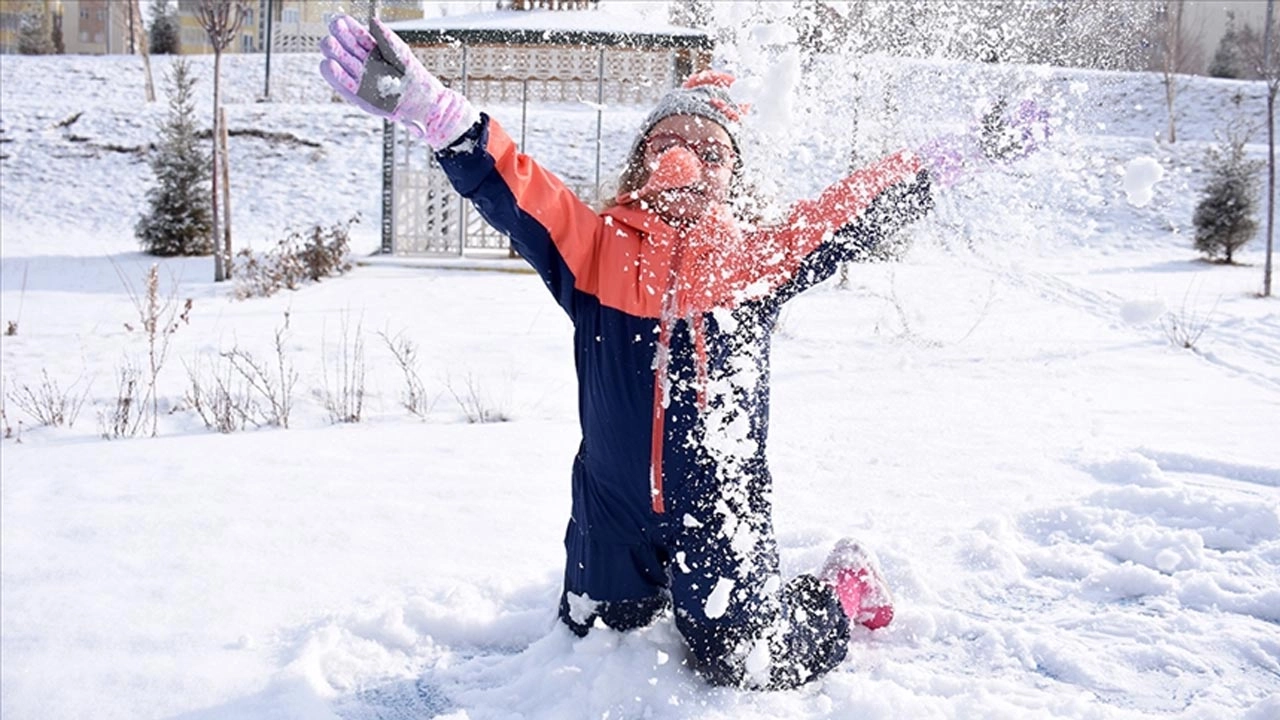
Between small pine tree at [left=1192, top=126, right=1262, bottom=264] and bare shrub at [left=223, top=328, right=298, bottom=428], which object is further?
small pine tree at [left=1192, top=126, right=1262, bottom=264]

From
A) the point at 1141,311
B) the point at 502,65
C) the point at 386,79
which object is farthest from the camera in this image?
the point at 502,65

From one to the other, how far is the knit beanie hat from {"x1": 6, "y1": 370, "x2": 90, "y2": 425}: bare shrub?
11.2 feet

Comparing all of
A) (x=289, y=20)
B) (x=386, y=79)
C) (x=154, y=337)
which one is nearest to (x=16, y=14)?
(x=289, y=20)

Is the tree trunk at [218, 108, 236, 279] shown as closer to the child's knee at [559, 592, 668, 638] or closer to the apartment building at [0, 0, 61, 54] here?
the child's knee at [559, 592, 668, 638]

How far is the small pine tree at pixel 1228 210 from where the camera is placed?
12508 millimetres

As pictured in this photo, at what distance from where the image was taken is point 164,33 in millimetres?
32094

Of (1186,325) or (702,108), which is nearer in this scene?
(702,108)

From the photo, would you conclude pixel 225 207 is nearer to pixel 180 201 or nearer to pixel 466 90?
pixel 180 201

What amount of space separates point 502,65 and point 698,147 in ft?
34.0

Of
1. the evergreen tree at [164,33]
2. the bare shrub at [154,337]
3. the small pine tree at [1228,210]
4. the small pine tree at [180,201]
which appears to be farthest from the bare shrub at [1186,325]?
the evergreen tree at [164,33]

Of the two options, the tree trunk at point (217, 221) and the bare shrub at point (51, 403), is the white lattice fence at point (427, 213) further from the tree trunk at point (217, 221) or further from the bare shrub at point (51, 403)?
the bare shrub at point (51, 403)

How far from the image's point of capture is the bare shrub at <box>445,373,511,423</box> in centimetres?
417

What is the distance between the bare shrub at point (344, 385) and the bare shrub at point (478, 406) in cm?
43

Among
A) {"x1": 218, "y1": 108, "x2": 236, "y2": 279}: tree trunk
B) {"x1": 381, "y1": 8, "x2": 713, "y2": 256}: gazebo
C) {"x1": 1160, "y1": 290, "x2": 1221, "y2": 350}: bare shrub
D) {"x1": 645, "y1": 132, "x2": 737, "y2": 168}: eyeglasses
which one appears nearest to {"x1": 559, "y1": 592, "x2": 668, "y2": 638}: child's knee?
{"x1": 645, "y1": 132, "x2": 737, "y2": 168}: eyeglasses
